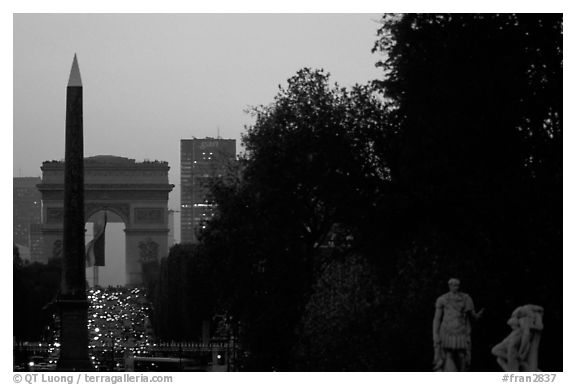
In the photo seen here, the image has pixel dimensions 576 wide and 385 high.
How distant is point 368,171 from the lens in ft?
118

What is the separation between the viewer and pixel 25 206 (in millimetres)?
52375

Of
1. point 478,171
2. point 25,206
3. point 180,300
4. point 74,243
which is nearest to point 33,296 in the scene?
point 25,206

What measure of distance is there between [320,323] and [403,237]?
3049mm

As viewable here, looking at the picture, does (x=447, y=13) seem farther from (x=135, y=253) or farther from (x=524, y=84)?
(x=135, y=253)

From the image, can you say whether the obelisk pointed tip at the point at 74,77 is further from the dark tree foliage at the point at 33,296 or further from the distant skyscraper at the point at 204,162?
the dark tree foliage at the point at 33,296

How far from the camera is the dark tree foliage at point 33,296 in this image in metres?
48.9

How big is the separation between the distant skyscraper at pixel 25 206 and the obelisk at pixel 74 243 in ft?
24.7

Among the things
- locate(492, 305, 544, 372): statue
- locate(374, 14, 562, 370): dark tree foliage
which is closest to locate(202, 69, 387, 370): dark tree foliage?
locate(374, 14, 562, 370): dark tree foliage

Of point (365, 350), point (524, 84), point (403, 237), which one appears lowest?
point (365, 350)

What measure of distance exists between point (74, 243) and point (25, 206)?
1696 cm

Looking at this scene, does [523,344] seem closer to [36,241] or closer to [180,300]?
[36,241]

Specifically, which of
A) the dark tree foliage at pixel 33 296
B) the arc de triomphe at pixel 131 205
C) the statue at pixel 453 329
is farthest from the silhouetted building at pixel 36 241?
the statue at pixel 453 329
